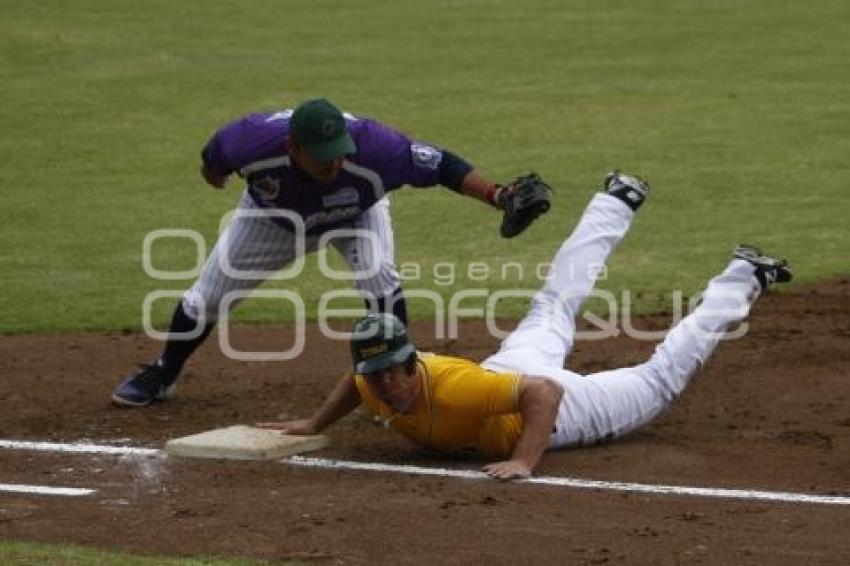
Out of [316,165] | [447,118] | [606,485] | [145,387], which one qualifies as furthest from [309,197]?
[447,118]

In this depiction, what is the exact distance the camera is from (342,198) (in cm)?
817

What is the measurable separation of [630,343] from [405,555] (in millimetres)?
4073

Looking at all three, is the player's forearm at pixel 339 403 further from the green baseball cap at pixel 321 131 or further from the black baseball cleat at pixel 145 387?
the black baseball cleat at pixel 145 387

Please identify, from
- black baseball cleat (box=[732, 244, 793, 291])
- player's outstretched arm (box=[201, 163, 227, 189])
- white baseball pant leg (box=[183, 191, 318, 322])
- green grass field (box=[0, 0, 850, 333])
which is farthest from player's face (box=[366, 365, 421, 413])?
green grass field (box=[0, 0, 850, 333])

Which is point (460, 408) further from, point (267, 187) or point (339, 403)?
point (267, 187)

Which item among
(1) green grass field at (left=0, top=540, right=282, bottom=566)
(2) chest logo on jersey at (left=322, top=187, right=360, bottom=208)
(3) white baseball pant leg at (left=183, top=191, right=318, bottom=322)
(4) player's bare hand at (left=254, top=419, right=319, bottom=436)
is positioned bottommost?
(1) green grass field at (left=0, top=540, right=282, bottom=566)

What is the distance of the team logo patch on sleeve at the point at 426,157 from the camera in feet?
26.7

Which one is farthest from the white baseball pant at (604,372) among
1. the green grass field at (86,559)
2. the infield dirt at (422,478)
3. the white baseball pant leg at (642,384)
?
the green grass field at (86,559)

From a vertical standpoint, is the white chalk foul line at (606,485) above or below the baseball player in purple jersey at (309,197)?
below

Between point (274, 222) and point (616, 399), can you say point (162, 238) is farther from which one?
point (616, 399)

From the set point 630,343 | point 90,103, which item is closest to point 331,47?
point 90,103

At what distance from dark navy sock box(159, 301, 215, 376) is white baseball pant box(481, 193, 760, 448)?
1.50 meters

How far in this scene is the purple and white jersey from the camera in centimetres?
808

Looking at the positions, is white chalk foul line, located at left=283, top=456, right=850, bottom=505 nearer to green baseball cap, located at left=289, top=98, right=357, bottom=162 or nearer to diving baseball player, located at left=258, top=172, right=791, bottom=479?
diving baseball player, located at left=258, top=172, right=791, bottom=479
